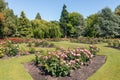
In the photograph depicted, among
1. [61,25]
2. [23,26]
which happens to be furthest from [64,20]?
[23,26]

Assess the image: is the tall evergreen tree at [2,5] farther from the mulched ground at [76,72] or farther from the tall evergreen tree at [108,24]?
the mulched ground at [76,72]

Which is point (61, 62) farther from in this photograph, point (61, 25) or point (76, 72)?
point (61, 25)

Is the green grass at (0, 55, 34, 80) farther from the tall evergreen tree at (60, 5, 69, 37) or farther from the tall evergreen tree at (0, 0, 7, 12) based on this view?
the tall evergreen tree at (60, 5, 69, 37)

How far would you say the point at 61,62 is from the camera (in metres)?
10.9

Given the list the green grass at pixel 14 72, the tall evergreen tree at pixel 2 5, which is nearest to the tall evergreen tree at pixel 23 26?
the tall evergreen tree at pixel 2 5

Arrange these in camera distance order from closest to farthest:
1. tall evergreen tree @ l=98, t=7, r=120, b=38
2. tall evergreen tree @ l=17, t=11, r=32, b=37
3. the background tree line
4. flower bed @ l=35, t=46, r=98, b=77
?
flower bed @ l=35, t=46, r=98, b=77, the background tree line, tall evergreen tree @ l=17, t=11, r=32, b=37, tall evergreen tree @ l=98, t=7, r=120, b=38

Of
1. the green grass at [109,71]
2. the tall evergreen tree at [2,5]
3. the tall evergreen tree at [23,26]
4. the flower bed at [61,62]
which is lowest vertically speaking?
the green grass at [109,71]

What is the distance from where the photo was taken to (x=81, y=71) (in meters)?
11.9

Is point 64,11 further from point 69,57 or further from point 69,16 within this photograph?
point 69,57

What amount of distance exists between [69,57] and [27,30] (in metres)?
33.8

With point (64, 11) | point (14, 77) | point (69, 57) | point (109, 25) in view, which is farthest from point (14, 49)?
point (64, 11)

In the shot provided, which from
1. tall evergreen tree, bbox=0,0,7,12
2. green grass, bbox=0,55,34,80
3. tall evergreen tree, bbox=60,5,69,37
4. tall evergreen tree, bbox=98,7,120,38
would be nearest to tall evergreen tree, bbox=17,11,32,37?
tall evergreen tree, bbox=0,0,7,12

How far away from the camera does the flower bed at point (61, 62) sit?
10.8 meters

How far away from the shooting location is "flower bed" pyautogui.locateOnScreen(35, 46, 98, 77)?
10.8 metres
